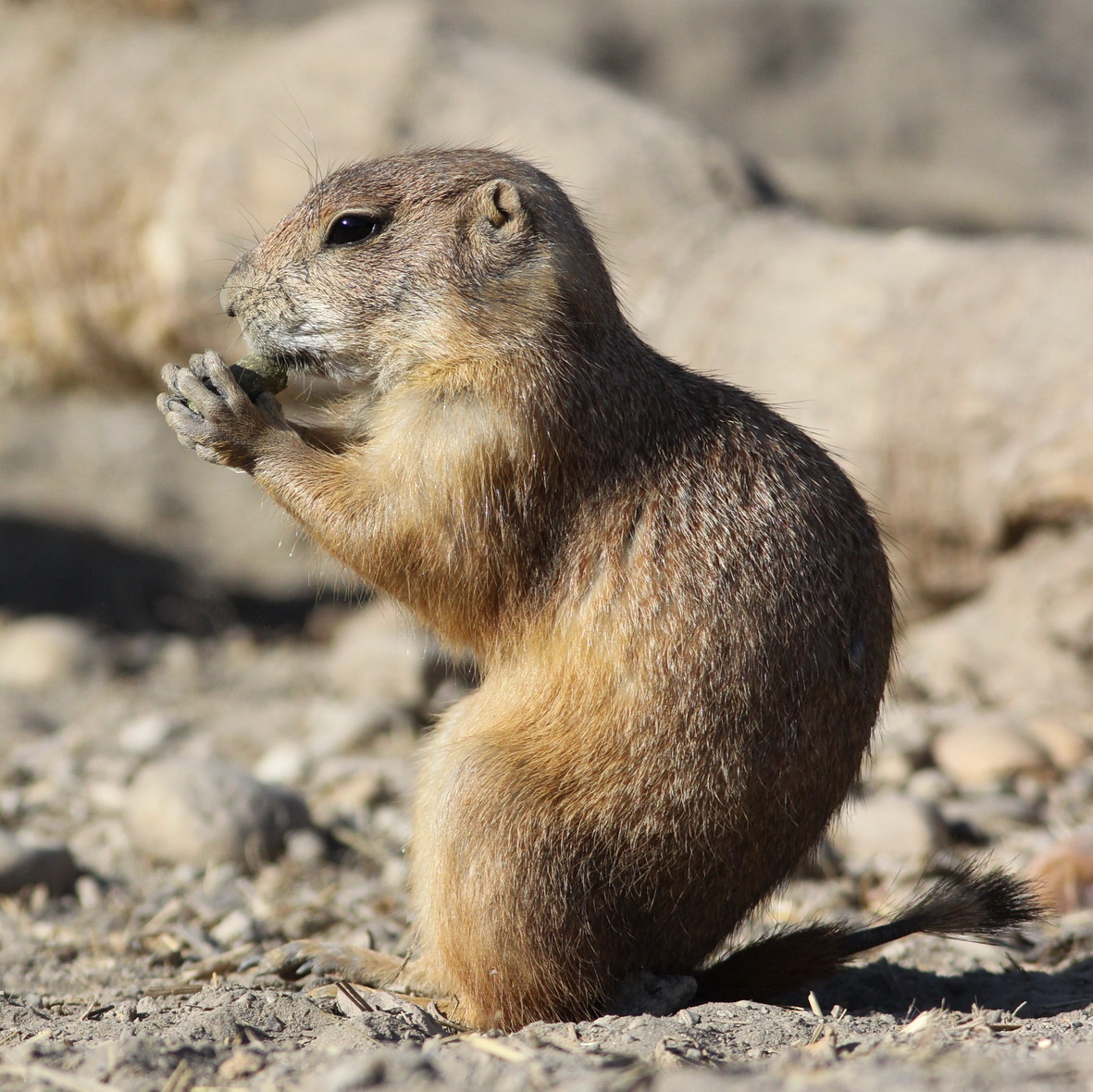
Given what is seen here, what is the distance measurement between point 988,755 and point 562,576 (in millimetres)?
3109

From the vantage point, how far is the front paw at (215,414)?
12.6 feet

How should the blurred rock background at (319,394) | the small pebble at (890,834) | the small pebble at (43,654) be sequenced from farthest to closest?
the small pebble at (43,654)
the blurred rock background at (319,394)
the small pebble at (890,834)

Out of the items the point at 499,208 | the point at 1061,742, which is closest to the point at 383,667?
the point at 1061,742

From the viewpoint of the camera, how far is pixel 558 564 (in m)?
3.69

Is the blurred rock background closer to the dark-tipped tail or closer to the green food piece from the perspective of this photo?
the green food piece

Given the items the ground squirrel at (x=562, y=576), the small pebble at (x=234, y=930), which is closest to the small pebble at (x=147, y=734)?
the small pebble at (x=234, y=930)

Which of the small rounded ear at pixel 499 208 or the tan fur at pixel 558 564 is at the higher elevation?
the small rounded ear at pixel 499 208

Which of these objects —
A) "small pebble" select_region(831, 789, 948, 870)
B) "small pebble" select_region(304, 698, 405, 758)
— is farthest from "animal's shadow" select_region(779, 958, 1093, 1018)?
"small pebble" select_region(304, 698, 405, 758)

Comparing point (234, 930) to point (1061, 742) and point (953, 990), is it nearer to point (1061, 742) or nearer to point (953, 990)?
point (953, 990)

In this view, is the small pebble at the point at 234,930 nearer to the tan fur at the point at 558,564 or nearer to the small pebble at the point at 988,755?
the tan fur at the point at 558,564

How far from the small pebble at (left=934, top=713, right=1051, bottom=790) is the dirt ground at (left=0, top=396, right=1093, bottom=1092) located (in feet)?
0.13

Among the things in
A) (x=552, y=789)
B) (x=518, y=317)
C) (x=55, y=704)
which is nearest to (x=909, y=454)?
(x=518, y=317)

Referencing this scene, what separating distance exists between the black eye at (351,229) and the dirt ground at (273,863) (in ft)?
3.45

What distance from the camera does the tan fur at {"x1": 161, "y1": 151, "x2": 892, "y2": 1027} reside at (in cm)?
346
